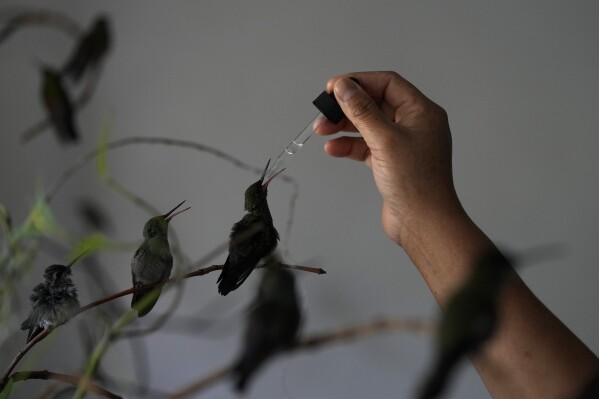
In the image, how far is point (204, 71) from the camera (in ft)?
4.09

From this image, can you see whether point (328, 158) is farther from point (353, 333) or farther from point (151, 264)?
Answer: point (353, 333)

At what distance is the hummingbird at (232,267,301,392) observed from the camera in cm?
17

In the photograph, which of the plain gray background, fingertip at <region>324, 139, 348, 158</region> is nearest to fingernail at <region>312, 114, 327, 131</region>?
fingertip at <region>324, 139, 348, 158</region>

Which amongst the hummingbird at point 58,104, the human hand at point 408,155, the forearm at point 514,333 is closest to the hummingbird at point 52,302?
the hummingbird at point 58,104

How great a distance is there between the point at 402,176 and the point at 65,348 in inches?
43.0

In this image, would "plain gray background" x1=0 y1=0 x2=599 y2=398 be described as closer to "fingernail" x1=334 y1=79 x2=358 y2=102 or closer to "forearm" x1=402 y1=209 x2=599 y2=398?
"fingernail" x1=334 y1=79 x2=358 y2=102

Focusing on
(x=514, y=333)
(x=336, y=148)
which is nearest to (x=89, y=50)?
(x=514, y=333)

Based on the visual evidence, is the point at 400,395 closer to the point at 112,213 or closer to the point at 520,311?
the point at 112,213

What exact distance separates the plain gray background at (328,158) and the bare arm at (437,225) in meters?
0.43

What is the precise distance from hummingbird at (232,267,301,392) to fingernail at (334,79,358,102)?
0.41 metres

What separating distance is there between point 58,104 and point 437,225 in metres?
0.37

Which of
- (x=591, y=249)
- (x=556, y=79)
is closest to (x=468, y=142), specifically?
(x=556, y=79)

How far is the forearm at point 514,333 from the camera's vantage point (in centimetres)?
30

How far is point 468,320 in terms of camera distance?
136 millimetres
